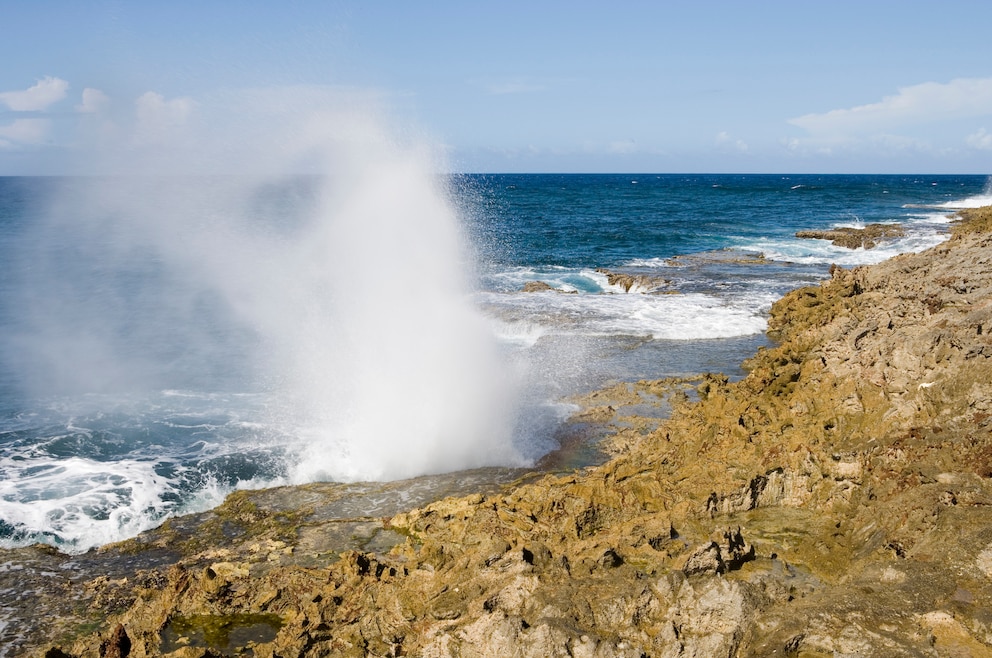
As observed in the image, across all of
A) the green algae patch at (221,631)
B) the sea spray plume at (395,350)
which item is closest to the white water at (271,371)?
the sea spray plume at (395,350)

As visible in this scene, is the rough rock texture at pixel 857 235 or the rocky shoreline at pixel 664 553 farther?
the rough rock texture at pixel 857 235

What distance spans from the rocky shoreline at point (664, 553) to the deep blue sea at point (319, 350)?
→ 5.35ft

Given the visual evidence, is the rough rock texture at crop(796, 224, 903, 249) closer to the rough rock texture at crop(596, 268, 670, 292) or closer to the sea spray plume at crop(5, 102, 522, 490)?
the rough rock texture at crop(596, 268, 670, 292)

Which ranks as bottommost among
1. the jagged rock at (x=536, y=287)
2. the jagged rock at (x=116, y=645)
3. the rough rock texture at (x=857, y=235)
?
the jagged rock at (x=116, y=645)

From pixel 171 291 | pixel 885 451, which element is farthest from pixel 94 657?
pixel 171 291

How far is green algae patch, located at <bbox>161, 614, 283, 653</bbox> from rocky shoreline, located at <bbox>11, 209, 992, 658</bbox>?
0.07 feet

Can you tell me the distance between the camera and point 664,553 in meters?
6.66

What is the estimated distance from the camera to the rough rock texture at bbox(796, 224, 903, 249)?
142ft

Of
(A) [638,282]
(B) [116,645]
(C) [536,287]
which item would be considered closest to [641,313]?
(C) [536,287]

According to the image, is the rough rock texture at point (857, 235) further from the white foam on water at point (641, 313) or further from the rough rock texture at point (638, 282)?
the white foam on water at point (641, 313)

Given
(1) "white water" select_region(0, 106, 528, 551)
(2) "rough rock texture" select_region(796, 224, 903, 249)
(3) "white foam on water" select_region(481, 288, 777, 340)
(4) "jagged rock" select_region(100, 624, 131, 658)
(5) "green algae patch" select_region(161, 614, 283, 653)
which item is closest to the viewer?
(4) "jagged rock" select_region(100, 624, 131, 658)

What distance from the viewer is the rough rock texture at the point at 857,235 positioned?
43.4 metres

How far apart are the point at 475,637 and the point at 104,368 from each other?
16.7 metres

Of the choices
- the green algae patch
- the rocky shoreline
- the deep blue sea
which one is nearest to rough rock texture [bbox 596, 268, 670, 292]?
the deep blue sea
